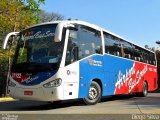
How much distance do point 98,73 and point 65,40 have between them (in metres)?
2.81

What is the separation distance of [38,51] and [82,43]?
1.94m

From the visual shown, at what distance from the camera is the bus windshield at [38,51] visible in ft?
45.2

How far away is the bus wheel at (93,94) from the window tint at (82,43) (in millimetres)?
1374

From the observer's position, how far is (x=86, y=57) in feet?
49.9

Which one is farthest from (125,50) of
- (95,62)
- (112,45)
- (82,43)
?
(82,43)

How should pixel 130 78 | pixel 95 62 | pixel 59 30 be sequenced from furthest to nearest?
1. pixel 130 78
2. pixel 95 62
3. pixel 59 30

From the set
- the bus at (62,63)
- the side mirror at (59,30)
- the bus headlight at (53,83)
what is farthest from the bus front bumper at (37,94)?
the side mirror at (59,30)

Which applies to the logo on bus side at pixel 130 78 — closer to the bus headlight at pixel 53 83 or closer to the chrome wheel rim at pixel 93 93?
the chrome wheel rim at pixel 93 93

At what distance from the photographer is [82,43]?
15148mm

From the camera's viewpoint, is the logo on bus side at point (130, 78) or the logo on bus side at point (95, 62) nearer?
the logo on bus side at point (95, 62)

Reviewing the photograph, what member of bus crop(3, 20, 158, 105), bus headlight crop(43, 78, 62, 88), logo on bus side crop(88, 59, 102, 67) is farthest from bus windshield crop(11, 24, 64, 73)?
logo on bus side crop(88, 59, 102, 67)

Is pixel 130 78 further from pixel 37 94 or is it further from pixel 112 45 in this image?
pixel 37 94

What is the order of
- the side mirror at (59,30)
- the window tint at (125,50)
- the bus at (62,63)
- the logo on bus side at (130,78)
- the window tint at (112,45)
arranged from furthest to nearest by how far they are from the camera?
the logo on bus side at (130,78), the window tint at (125,50), the window tint at (112,45), the bus at (62,63), the side mirror at (59,30)

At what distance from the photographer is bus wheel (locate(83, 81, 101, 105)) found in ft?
51.0
